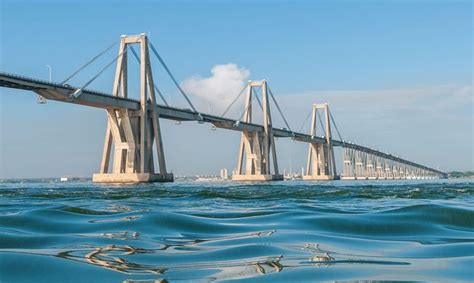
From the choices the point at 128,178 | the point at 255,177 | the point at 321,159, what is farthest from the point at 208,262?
the point at 321,159

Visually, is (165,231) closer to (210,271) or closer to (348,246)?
(348,246)

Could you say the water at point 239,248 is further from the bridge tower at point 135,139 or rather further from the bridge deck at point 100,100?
the bridge tower at point 135,139

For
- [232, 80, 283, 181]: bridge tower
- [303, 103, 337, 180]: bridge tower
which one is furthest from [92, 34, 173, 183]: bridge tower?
[303, 103, 337, 180]: bridge tower

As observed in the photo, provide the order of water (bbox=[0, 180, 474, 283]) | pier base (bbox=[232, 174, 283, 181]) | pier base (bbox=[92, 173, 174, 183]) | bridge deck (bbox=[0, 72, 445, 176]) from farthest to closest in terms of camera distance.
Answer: pier base (bbox=[232, 174, 283, 181]) → pier base (bbox=[92, 173, 174, 183]) → bridge deck (bbox=[0, 72, 445, 176]) → water (bbox=[0, 180, 474, 283])

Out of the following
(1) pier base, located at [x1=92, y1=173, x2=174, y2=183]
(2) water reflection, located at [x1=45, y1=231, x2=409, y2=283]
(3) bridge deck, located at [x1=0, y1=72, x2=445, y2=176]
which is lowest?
(2) water reflection, located at [x1=45, y1=231, x2=409, y2=283]

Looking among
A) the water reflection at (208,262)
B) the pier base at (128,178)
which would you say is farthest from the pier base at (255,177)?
the water reflection at (208,262)

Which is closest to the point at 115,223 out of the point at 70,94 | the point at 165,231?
the point at 165,231

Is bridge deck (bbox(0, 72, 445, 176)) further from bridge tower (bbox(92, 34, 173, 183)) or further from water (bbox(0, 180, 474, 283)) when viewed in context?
water (bbox(0, 180, 474, 283))

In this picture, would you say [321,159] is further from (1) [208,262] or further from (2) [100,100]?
(1) [208,262]
